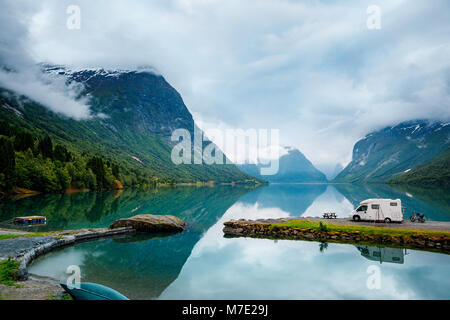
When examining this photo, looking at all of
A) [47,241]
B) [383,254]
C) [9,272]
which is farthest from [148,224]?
[383,254]

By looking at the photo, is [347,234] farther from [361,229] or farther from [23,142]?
[23,142]

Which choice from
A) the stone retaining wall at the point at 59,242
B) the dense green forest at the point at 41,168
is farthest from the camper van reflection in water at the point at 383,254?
the dense green forest at the point at 41,168

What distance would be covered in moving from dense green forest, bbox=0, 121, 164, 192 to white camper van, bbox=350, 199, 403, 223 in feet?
298

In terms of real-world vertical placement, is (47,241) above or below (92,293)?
above

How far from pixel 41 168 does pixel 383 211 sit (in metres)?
101

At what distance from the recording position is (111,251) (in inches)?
907

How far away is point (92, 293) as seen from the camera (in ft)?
36.3

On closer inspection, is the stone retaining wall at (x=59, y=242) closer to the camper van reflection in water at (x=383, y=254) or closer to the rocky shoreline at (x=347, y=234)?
the rocky shoreline at (x=347, y=234)

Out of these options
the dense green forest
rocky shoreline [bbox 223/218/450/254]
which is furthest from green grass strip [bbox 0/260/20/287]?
the dense green forest

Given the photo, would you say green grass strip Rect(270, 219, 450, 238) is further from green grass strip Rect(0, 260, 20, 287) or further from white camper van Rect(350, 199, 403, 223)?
green grass strip Rect(0, 260, 20, 287)

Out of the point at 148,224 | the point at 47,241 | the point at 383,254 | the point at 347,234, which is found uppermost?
the point at 148,224

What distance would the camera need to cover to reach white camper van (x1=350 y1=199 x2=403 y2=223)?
1220 inches
